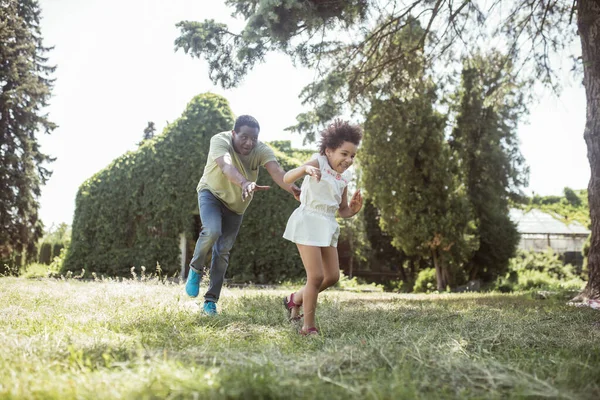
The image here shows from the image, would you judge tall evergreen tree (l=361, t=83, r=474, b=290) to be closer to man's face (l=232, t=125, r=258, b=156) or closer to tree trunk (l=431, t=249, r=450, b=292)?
tree trunk (l=431, t=249, r=450, b=292)

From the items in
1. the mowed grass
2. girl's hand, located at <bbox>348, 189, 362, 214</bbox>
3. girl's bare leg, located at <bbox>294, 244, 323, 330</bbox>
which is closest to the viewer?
the mowed grass

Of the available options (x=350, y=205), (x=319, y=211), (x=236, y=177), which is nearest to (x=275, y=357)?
(x=319, y=211)

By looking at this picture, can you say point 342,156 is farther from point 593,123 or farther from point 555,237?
point 555,237

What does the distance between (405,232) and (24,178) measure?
10.9m

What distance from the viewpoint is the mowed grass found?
161 centimetres

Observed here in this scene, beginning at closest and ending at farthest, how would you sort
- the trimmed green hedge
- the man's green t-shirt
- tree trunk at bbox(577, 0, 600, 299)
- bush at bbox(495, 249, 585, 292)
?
the man's green t-shirt, tree trunk at bbox(577, 0, 600, 299), the trimmed green hedge, bush at bbox(495, 249, 585, 292)

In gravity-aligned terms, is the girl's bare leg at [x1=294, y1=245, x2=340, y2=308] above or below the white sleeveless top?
below

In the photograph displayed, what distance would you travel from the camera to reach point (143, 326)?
3082mm

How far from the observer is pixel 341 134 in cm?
341

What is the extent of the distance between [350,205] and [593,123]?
4595 millimetres

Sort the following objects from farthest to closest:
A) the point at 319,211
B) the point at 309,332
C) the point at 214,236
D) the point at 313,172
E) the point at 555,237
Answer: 1. the point at 555,237
2. the point at 214,236
3. the point at 319,211
4. the point at 309,332
5. the point at 313,172

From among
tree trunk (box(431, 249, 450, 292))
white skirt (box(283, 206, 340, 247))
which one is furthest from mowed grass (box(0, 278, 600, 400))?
tree trunk (box(431, 249, 450, 292))

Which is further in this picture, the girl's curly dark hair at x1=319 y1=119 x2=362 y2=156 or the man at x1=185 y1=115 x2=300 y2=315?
the man at x1=185 y1=115 x2=300 y2=315

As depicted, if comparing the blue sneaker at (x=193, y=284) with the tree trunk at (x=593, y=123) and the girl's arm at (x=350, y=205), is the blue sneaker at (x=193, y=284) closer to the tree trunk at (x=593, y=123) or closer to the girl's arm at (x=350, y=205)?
the girl's arm at (x=350, y=205)
